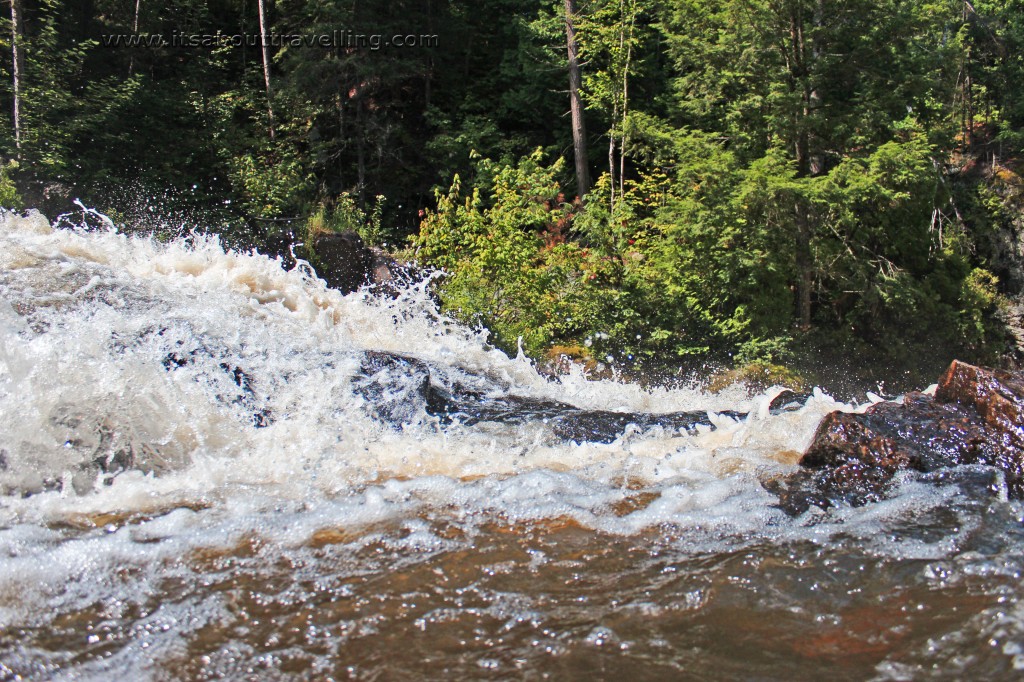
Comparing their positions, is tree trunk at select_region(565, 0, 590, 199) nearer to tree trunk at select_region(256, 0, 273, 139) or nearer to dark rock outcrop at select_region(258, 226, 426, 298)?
dark rock outcrop at select_region(258, 226, 426, 298)

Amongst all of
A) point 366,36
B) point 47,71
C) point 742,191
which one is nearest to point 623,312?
point 742,191

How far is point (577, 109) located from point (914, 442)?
10.5m

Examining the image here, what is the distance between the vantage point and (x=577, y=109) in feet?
45.9

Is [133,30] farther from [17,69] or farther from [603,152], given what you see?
[603,152]

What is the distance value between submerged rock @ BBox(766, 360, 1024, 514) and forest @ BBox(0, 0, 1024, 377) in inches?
182

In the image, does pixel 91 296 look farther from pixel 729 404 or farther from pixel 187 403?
pixel 729 404

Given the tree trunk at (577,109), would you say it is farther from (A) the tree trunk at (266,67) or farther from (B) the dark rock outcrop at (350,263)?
(A) the tree trunk at (266,67)

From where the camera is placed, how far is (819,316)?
1105cm

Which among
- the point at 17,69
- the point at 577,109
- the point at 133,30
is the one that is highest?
the point at 133,30

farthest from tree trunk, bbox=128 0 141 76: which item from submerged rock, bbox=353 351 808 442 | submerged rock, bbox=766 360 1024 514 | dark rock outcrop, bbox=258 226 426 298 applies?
submerged rock, bbox=766 360 1024 514

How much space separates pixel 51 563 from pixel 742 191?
26.9 feet

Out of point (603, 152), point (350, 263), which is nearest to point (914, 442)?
point (350, 263)

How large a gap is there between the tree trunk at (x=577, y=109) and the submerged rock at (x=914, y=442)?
9.41 meters

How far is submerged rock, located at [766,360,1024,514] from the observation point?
170 inches
